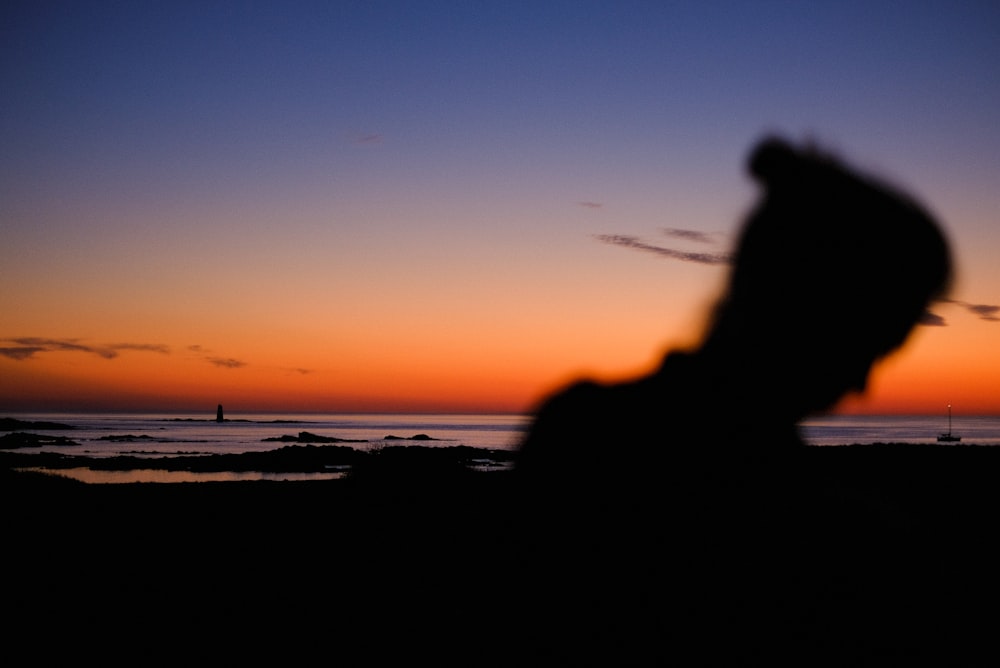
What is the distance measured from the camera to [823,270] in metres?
1.11

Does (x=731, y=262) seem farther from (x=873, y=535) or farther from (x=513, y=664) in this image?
(x=513, y=664)

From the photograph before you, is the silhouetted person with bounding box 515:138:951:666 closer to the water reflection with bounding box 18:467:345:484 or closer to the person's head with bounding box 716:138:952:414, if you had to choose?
the person's head with bounding box 716:138:952:414

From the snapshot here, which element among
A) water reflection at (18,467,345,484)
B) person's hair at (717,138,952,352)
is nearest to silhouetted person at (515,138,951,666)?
person's hair at (717,138,952,352)

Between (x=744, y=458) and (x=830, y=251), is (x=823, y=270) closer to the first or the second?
(x=830, y=251)

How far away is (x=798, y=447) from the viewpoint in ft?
3.60

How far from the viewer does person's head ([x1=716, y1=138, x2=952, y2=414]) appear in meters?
1.11

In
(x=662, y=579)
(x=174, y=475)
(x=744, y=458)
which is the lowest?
(x=174, y=475)

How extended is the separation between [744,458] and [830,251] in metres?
0.34

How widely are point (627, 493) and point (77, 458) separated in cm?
3918

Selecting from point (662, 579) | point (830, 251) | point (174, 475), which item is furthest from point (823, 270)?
point (174, 475)

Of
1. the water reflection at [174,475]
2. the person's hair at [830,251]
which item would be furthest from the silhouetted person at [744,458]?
the water reflection at [174,475]

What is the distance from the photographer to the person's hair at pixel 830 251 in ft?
3.66

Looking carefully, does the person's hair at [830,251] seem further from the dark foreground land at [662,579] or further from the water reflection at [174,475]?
the water reflection at [174,475]

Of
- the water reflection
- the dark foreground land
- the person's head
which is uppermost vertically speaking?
the person's head
